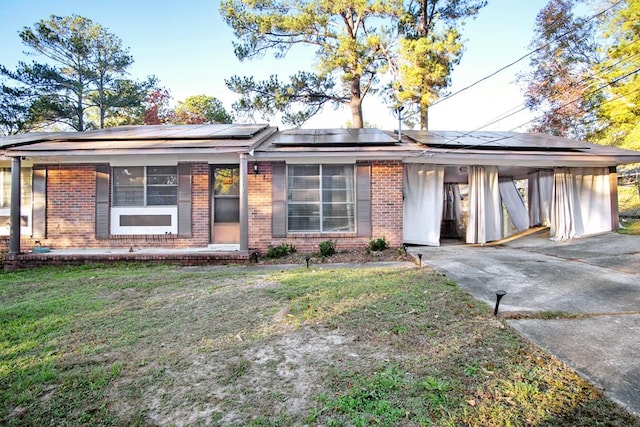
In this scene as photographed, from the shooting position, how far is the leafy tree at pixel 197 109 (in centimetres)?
2284

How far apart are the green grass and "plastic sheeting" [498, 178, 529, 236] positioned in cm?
763

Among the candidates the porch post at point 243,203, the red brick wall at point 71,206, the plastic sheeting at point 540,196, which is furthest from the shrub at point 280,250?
the plastic sheeting at point 540,196

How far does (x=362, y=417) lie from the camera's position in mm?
1906

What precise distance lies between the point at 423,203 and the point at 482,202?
1802 millimetres

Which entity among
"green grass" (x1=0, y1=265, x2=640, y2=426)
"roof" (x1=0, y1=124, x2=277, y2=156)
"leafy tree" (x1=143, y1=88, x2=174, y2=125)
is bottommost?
"green grass" (x1=0, y1=265, x2=640, y2=426)

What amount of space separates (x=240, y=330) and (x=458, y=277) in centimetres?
350

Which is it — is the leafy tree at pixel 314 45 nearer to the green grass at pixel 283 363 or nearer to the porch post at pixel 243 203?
the porch post at pixel 243 203

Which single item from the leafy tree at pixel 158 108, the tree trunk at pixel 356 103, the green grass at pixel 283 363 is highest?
the leafy tree at pixel 158 108

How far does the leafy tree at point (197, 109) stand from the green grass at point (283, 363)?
20248 mm

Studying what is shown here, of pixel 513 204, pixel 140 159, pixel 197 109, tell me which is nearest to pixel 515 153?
pixel 513 204

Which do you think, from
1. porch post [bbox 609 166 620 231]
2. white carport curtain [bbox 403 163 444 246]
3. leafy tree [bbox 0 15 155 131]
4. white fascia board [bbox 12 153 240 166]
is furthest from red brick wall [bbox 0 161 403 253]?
A: leafy tree [bbox 0 15 155 131]

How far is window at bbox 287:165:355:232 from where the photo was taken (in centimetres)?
820

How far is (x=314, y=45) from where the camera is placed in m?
14.4

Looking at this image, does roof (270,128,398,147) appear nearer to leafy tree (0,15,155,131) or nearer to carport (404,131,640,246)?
carport (404,131,640,246)
